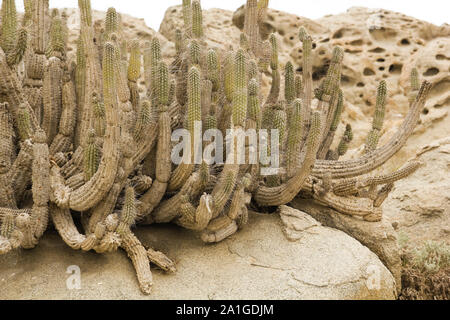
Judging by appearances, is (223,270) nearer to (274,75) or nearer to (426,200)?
(274,75)

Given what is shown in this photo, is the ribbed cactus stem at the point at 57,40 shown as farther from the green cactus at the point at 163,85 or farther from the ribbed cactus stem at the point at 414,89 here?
the ribbed cactus stem at the point at 414,89

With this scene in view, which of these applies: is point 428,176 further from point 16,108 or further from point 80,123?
point 16,108

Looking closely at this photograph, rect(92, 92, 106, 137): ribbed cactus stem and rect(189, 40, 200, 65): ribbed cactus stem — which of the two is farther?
rect(189, 40, 200, 65): ribbed cactus stem

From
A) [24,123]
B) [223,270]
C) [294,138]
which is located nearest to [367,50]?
[294,138]

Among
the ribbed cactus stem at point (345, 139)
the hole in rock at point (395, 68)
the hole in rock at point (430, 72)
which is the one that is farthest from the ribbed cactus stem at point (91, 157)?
the hole in rock at point (395, 68)

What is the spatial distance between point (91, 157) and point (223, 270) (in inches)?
52.5

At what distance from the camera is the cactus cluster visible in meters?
3.82

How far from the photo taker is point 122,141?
387cm

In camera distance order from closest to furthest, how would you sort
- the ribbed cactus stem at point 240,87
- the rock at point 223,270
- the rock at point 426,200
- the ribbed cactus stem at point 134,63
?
the rock at point 223,270 → the ribbed cactus stem at point 240,87 → the ribbed cactus stem at point 134,63 → the rock at point 426,200

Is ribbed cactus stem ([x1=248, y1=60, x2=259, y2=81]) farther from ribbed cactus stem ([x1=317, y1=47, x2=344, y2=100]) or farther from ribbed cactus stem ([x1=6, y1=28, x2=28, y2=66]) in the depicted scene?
ribbed cactus stem ([x1=6, y1=28, x2=28, y2=66])

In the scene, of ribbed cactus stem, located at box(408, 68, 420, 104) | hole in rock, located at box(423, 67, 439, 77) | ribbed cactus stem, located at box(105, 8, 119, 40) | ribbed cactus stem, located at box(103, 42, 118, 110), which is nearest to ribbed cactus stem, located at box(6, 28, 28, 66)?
ribbed cactus stem, located at box(105, 8, 119, 40)

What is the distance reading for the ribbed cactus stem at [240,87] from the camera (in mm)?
4000

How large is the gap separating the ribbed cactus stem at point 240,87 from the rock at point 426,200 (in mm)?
2804

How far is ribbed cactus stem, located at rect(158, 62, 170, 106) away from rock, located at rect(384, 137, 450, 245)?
3.23 m
